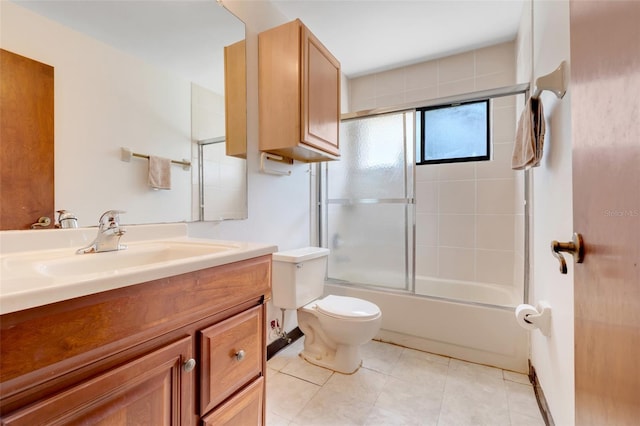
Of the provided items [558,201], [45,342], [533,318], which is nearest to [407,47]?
[558,201]

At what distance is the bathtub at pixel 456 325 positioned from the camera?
1.76 metres

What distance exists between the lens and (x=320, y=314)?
174 cm

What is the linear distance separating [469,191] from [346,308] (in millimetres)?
1602

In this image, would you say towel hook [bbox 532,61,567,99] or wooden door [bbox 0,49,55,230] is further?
towel hook [bbox 532,61,567,99]

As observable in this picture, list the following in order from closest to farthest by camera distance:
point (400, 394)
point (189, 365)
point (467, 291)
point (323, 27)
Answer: point (189, 365) < point (400, 394) < point (323, 27) < point (467, 291)

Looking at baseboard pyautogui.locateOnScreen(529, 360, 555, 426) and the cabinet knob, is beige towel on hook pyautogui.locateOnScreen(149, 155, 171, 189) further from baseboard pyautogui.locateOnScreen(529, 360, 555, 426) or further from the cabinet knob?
baseboard pyautogui.locateOnScreen(529, 360, 555, 426)

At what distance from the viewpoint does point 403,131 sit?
2.21 m

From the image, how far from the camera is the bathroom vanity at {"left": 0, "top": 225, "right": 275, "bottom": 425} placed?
0.46 metres

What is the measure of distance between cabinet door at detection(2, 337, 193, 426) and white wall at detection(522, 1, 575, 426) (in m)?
1.28

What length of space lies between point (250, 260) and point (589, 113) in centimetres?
89

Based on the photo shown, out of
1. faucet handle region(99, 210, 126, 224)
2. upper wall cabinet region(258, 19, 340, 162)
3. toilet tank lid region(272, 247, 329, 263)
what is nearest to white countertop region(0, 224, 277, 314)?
faucet handle region(99, 210, 126, 224)

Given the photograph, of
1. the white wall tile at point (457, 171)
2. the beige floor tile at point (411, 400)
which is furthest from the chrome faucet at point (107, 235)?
the white wall tile at point (457, 171)

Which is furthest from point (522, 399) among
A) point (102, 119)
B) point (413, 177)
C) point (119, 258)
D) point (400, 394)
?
point (102, 119)

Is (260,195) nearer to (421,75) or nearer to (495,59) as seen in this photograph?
(421,75)
